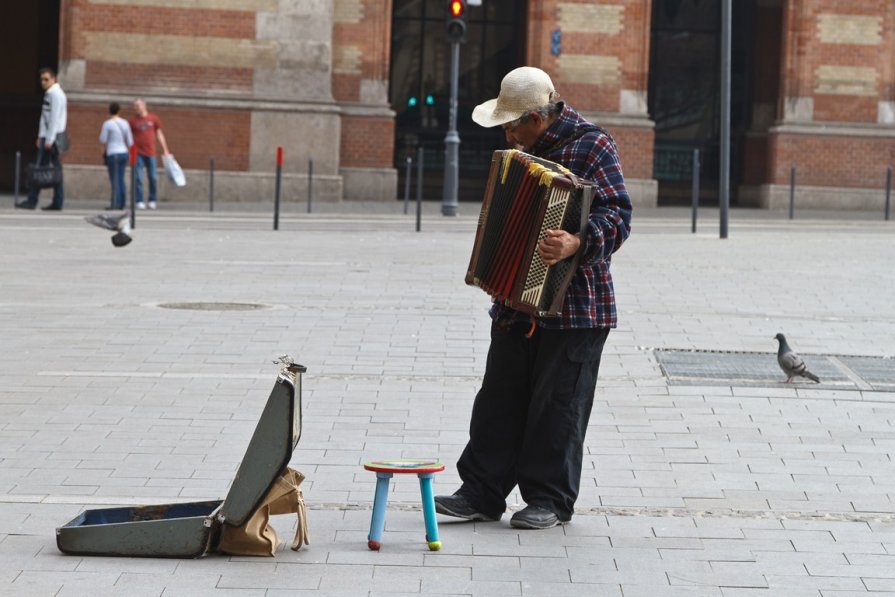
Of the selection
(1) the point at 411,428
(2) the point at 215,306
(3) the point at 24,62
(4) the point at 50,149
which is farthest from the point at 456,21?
(1) the point at 411,428

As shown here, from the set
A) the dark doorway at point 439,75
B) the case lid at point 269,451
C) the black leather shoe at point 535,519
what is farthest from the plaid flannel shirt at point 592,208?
the dark doorway at point 439,75

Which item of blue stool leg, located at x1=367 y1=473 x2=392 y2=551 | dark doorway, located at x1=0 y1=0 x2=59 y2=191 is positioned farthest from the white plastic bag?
blue stool leg, located at x1=367 y1=473 x2=392 y2=551

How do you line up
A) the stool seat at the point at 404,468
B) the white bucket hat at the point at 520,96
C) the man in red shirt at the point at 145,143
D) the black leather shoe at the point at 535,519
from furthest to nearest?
1. the man in red shirt at the point at 145,143
2. the black leather shoe at the point at 535,519
3. the white bucket hat at the point at 520,96
4. the stool seat at the point at 404,468

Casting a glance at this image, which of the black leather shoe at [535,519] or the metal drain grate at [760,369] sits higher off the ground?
the metal drain grate at [760,369]

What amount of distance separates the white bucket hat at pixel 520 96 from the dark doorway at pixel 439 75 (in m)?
27.7

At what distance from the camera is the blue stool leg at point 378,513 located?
5.75m

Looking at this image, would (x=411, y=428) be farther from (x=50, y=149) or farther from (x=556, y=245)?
(x=50, y=149)

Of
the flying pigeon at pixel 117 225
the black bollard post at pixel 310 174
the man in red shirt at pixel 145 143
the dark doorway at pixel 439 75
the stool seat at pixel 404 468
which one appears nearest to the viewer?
the stool seat at pixel 404 468

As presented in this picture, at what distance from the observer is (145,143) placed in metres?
26.2

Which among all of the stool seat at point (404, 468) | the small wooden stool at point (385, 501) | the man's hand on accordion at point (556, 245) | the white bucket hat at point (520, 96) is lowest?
the small wooden stool at point (385, 501)

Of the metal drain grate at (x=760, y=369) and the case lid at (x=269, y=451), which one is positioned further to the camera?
the metal drain grate at (x=760, y=369)

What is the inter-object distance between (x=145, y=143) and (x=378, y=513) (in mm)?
21175

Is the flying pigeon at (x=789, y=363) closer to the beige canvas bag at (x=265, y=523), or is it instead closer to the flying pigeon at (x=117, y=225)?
the beige canvas bag at (x=265, y=523)

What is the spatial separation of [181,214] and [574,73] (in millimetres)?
9592
